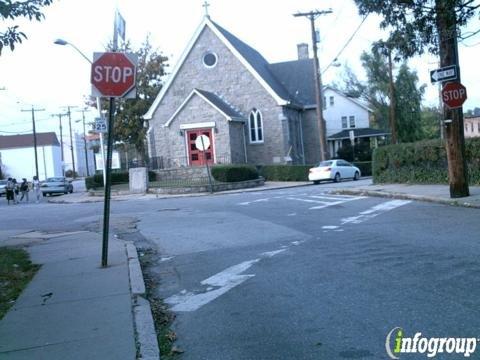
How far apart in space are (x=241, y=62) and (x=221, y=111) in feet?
16.3

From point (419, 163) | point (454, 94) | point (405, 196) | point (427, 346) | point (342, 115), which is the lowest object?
point (427, 346)

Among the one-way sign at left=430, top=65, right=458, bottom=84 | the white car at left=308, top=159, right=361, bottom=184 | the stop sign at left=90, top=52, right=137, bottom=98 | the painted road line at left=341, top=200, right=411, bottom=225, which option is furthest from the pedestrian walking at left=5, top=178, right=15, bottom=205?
the stop sign at left=90, top=52, right=137, bottom=98

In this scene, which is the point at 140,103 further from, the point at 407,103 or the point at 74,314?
the point at 74,314

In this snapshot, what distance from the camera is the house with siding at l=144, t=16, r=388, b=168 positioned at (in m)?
38.3

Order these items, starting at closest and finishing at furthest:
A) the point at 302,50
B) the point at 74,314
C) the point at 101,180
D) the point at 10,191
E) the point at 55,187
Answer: the point at 74,314 < the point at 10,191 < the point at 101,180 < the point at 55,187 < the point at 302,50

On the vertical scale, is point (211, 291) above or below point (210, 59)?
below

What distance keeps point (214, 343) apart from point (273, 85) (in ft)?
124

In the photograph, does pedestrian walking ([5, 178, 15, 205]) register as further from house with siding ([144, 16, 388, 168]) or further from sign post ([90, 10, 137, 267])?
sign post ([90, 10, 137, 267])

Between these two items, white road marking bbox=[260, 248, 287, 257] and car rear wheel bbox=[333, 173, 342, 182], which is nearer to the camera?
white road marking bbox=[260, 248, 287, 257]

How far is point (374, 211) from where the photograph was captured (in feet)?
48.1

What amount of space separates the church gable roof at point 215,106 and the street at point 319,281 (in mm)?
23950

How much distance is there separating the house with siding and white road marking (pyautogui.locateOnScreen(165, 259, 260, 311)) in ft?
97.2

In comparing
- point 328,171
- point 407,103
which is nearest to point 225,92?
point 328,171

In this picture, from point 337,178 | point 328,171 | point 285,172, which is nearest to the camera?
point 328,171
